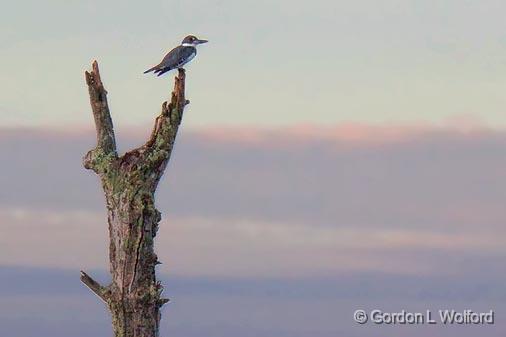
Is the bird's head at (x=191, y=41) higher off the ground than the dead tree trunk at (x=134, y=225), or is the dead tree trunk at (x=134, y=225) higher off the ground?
the bird's head at (x=191, y=41)

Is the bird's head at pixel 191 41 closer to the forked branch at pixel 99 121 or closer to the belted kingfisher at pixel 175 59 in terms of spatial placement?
the belted kingfisher at pixel 175 59

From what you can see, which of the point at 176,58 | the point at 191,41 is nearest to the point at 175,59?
the point at 176,58

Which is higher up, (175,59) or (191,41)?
(191,41)

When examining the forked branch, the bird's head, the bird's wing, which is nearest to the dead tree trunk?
the forked branch

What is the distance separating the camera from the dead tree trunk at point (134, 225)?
17.8 meters

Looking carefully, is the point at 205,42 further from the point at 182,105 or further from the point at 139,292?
the point at 139,292

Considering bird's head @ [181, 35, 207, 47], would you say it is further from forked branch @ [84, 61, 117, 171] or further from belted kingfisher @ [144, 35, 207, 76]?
forked branch @ [84, 61, 117, 171]

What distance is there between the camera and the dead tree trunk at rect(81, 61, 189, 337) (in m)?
17.8

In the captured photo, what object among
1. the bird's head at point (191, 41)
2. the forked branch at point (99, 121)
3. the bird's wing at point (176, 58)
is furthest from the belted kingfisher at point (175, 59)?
the forked branch at point (99, 121)

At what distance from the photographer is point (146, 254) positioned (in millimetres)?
17859

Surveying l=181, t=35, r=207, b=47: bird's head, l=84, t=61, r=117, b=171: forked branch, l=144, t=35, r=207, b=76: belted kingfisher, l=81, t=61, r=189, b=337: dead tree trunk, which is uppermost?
l=181, t=35, r=207, b=47: bird's head

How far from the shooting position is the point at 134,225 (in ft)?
58.6

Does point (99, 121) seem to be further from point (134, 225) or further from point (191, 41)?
point (191, 41)

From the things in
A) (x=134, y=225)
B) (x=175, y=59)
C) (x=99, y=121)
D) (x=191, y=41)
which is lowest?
(x=134, y=225)
